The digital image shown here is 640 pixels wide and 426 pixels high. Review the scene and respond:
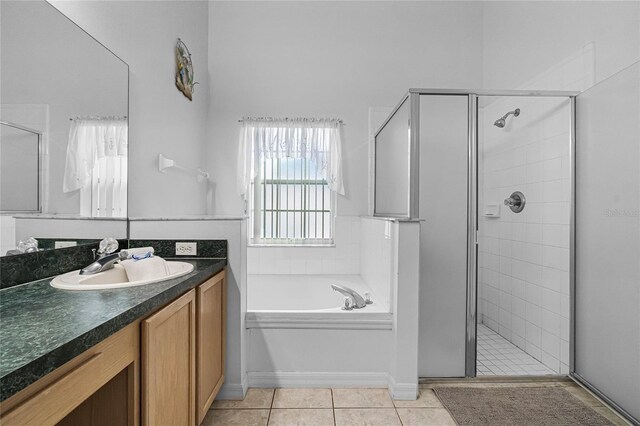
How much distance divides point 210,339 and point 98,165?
1.00 metres

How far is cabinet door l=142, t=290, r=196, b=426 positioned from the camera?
1021 millimetres

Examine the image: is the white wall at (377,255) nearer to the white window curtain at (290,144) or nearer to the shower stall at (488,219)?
the shower stall at (488,219)

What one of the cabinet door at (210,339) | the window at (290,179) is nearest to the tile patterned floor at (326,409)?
the cabinet door at (210,339)

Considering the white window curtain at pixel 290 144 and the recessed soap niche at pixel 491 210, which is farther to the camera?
the white window curtain at pixel 290 144

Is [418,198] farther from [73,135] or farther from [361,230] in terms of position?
[73,135]

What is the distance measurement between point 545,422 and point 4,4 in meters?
2.86

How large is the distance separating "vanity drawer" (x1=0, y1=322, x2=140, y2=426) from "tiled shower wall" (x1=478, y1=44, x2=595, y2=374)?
6.39 ft

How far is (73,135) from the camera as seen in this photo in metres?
1.45

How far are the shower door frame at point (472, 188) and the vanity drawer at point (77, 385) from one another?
1.57 m

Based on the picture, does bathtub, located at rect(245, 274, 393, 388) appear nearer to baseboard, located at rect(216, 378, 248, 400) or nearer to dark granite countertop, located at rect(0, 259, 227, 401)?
baseboard, located at rect(216, 378, 248, 400)

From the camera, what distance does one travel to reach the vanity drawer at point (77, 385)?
1.97 ft

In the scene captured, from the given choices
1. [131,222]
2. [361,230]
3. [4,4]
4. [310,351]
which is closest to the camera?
[4,4]

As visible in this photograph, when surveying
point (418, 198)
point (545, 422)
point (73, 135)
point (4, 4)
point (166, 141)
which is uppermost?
point (4, 4)

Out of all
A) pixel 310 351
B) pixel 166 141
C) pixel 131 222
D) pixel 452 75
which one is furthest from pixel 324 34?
pixel 310 351
